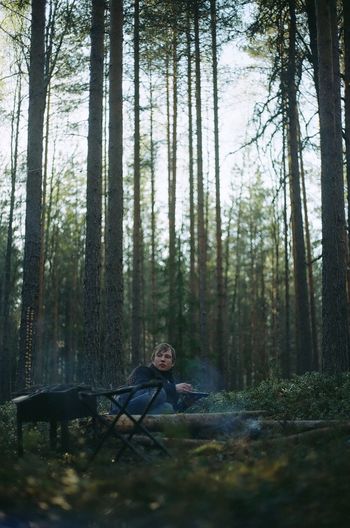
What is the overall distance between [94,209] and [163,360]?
4.77 m

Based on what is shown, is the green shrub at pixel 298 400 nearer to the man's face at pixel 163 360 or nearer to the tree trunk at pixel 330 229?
the tree trunk at pixel 330 229

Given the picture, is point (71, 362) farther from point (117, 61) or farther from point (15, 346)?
point (117, 61)

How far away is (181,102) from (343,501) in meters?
19.3

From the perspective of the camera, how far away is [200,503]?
2.66 meters

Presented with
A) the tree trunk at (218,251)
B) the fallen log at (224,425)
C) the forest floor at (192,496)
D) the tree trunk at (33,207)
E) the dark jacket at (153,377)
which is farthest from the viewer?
the tree trunk at (218,251)

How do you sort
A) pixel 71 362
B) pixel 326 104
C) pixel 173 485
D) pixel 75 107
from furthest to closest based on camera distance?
pixel 71 362 < pixel 75 107 < pixel 326 104 < pixel 173 485

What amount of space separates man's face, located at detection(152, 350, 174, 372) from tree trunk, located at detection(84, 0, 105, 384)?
3538mm

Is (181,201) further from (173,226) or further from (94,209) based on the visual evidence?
(94,209)

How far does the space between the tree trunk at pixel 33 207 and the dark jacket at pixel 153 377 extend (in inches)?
195

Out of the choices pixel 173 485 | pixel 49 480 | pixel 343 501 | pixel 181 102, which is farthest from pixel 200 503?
pixel 181 102

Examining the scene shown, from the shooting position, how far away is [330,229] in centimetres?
999

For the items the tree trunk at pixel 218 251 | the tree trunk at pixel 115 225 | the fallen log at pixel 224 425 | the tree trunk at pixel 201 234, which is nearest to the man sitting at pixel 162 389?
the fallen log at pixel 224 425

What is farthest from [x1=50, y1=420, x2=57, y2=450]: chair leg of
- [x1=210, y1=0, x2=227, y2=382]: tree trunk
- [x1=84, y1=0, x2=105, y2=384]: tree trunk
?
[x1=210, y1=0, x2=227, y2=382]: tree trunk

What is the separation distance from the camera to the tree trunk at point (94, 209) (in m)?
11.0
